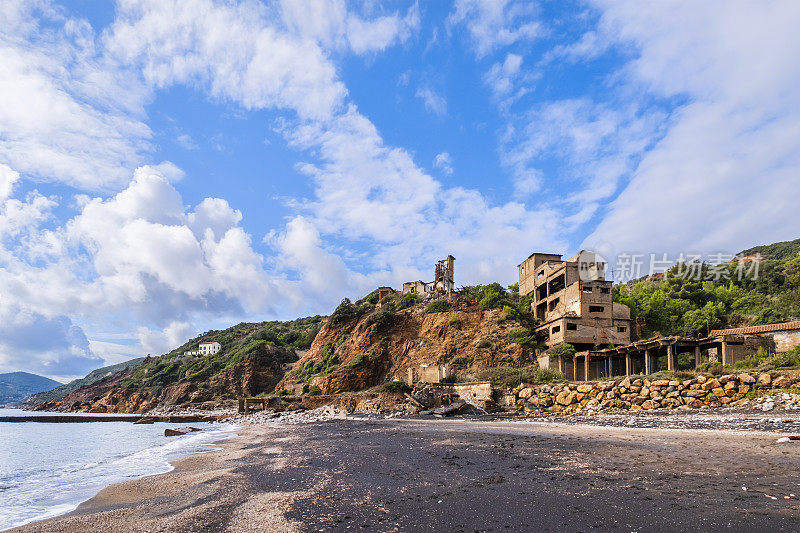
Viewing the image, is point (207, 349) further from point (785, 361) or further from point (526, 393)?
point (785, 361)

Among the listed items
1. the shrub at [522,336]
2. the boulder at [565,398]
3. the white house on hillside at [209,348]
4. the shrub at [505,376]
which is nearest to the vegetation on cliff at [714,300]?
the shrub at [522,336]

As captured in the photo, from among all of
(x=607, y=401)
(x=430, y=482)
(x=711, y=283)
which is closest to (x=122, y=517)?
(x=430, y=482)

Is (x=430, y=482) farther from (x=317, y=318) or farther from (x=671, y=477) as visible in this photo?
(x=317, y=318)

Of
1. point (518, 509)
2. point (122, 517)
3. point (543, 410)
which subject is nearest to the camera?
point (518, 509)

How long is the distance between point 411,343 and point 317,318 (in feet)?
275

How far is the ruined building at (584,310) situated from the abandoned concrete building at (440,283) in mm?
19734

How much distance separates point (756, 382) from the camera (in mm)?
24469

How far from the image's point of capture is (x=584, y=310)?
47.8 m

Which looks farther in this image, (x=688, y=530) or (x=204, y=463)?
(x=204, y=463)

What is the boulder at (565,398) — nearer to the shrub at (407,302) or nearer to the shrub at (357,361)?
the shrub at (357,361)

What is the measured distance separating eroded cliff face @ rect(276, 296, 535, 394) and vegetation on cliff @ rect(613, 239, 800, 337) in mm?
16131

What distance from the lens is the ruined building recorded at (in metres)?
47.2

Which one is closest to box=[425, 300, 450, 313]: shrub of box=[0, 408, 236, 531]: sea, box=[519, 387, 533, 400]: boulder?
box=[519, 387, 533, 400]: boulder

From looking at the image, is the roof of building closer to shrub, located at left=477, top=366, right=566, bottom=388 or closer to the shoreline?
shrub, located at left=477, top=366, right=566, bottom=388
